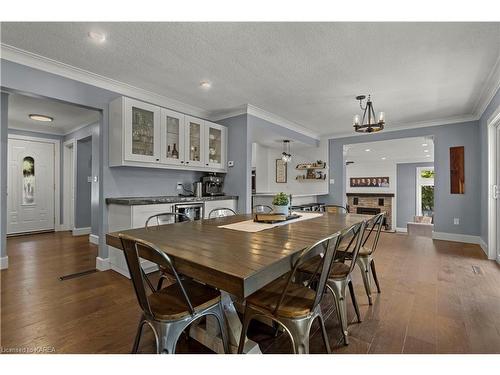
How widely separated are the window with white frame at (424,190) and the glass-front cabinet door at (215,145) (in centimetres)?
845

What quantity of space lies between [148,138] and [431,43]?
10.3ft

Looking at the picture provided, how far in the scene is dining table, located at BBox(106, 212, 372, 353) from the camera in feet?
3.14

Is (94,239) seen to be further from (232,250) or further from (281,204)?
(232,250)

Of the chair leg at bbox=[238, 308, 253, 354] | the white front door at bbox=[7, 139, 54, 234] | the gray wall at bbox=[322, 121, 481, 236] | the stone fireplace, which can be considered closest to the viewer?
the chair leg at bbox=[238, 308, 253, 354]

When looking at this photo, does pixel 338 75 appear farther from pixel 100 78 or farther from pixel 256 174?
pixel 256 174

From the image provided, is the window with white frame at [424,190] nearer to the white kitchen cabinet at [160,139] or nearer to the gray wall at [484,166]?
the gray wall at [484,166]

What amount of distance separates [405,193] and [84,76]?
410 inches

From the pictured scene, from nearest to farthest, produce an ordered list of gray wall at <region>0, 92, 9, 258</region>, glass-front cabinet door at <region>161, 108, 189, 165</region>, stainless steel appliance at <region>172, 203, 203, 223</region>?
gray wall at <region>0, 92, 9, 258</region> < stainless steel appliance at <region>172, 203, 203, 223</region> < glass-front cabinet door at <region>161, 108, 189, 165</region>

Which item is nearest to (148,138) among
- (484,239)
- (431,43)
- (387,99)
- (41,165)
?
(431,43)

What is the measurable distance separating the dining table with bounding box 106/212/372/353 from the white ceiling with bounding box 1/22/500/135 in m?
1.60

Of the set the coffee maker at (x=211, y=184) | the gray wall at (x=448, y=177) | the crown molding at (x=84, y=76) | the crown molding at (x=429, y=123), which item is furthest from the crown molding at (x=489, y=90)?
the crown molding at (x=84, y=76)

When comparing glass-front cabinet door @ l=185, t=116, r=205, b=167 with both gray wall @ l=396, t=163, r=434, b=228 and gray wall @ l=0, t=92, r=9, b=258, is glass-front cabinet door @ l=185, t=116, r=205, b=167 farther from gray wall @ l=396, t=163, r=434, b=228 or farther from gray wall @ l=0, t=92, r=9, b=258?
gray wall @ l=396, t=163, r=434, b=228

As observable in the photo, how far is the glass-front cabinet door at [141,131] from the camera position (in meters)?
2.93

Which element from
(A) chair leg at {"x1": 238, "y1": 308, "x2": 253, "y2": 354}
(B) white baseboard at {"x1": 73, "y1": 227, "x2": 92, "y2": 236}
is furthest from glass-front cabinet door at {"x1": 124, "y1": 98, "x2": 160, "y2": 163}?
(B) white baseboard at {"x1": 73, "y1": 227, "x2": 92, "y2": 236}
